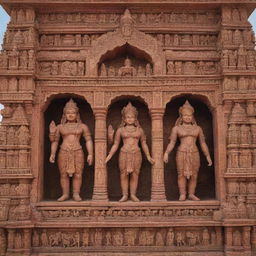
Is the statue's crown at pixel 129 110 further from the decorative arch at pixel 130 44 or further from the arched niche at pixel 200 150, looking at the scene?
the arched niche at pixel 200 150

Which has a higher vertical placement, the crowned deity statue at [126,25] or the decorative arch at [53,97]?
the crowned deity statue at [126,25]

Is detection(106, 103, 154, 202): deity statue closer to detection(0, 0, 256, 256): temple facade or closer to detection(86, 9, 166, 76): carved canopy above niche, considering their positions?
A: detection(0, 0, 256, 256): temple facade

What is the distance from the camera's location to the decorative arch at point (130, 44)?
921 centimetres

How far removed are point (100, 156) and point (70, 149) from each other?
0.73m

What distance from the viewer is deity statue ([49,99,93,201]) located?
8953mm

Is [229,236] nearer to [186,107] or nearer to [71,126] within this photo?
[186,107]

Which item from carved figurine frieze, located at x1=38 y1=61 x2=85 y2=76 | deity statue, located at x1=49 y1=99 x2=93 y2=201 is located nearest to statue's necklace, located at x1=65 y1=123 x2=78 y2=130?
deity statue, located at x1=49 y1=99 x2=93 y2=201

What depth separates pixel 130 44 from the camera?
30.6 feet

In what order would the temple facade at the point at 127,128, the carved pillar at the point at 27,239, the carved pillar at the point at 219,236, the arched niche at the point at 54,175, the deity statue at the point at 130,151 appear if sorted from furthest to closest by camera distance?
the arched niche at the point at 54,175, the deity statue at the point at 130,151, the carved pillar at the point at 219,236, the temple facade at the point at 127,128, the carved pillar at the point at 27,239

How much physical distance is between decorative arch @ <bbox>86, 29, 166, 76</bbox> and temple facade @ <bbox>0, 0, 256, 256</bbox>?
0.08ft

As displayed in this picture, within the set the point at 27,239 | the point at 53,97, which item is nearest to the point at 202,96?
the point at 53,97

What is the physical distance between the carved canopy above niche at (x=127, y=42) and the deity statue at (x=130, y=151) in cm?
139

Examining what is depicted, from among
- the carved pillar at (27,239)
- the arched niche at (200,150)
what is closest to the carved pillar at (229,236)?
the arched niche at (200,150)

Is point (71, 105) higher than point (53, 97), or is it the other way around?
point (53, 97)
